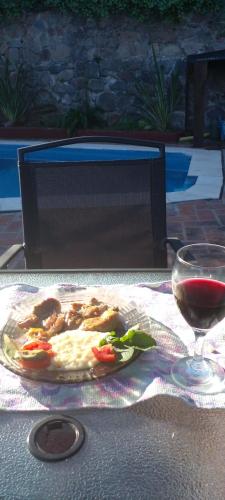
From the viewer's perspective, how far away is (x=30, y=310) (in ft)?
3.56

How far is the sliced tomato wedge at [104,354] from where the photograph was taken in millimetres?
Answer: 869

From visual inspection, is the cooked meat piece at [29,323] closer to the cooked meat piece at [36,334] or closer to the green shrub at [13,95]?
the cooked meat piece at [36,334]

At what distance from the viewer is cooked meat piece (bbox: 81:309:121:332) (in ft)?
3.23

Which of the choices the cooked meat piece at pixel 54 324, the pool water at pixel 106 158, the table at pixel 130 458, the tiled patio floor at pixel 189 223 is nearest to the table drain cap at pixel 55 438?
the table at pixel 130 458

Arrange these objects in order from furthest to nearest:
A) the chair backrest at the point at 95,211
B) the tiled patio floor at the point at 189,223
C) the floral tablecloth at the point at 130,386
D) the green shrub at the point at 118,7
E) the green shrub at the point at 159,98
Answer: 1. the green shrub at the point at 159,98
2. the green shrub at the point at 118,7
3. the tiled patio floor at the point at 189,223
4. the chair backrest at the point at 95,211
5. the floral tablecloth at the point at 130,386

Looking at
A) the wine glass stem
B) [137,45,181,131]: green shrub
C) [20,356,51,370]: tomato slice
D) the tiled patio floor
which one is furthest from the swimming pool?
[20,356,51,370]: tomato slice

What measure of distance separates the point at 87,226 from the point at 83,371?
1.09 metres

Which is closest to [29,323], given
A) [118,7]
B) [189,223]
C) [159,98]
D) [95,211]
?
[95,211]

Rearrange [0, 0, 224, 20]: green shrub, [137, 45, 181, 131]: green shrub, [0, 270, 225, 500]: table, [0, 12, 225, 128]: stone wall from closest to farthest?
[0, 270, 225, 500]: table
[0, 0, 224, 20]: green shrub
[137, 45, 181, 131]: green shrub
[0, 12, 225, 128]: stone wall

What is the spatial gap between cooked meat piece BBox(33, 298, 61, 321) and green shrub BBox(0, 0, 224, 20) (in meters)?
7.67

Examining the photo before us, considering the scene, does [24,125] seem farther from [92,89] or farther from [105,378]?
[105,378]

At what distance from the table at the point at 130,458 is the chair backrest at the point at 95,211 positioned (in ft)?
3.66

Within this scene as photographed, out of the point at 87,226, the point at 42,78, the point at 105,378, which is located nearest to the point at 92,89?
the point at 42,78

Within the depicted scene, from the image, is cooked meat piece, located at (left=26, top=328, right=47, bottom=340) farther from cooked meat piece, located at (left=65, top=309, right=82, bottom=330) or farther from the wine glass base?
the wine glass base
